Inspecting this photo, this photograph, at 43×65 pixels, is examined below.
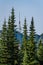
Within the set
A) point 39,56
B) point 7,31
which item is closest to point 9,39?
point 7,31

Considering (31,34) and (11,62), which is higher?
(31,34)

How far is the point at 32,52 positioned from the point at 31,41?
2170mm

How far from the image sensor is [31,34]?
58.0m

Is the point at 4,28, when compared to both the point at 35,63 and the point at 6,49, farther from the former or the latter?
the point at 35,63

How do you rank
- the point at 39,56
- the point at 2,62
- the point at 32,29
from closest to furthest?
the point at 2,62 → the point at 32,29 → the point at 39,56

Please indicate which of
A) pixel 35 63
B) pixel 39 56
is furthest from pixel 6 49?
pixel 39 56

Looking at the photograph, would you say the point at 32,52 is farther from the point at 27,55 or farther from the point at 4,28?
the point at 4,28

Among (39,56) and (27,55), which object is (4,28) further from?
(39,56)

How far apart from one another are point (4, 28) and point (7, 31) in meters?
0.81

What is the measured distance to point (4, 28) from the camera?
5709 cm

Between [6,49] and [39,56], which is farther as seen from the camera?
[39,56]

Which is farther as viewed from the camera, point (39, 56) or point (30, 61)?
point (39, 56)

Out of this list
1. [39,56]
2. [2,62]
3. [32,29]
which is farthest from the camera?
[39,56]

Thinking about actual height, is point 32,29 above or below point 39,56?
above
